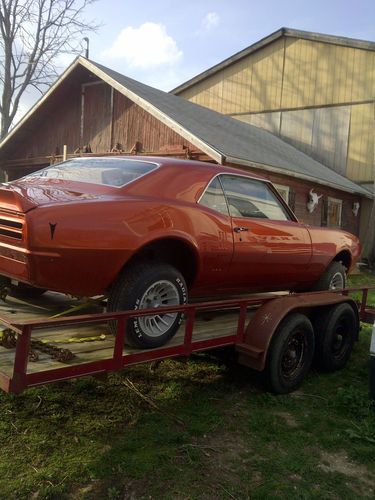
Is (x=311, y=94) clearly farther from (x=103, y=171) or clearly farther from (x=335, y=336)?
(x=103, y=171)

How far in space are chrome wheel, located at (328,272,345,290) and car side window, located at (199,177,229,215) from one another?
2180 mm

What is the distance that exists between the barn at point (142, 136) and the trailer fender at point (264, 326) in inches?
269

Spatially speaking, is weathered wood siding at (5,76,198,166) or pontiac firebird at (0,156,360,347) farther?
weathered wood siding at (5,76,198,166)

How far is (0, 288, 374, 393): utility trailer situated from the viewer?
271 cm

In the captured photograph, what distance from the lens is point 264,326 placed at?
13.4 ft

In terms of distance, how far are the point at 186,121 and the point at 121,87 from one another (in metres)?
2.15

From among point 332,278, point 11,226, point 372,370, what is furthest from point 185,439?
point 332,278

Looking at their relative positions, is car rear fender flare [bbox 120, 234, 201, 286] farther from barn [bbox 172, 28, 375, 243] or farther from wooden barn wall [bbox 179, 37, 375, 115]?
wooden barn wall [bbox 179, 37, 375, 115]

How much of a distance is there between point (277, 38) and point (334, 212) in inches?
308

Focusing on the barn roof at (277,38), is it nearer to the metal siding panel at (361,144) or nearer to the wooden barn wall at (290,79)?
the wooden barn wall at (290,79)

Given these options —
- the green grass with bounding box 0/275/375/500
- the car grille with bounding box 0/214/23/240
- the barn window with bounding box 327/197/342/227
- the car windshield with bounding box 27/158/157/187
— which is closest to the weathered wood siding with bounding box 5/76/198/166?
the barn window with bounding box 327/197/342/227

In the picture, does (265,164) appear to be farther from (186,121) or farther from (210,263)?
(210,263)

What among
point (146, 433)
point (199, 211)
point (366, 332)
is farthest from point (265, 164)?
point (146, 433)

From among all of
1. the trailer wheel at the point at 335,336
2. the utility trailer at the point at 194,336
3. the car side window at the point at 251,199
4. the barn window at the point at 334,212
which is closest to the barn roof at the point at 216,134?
the barn window at the point at 334,212
